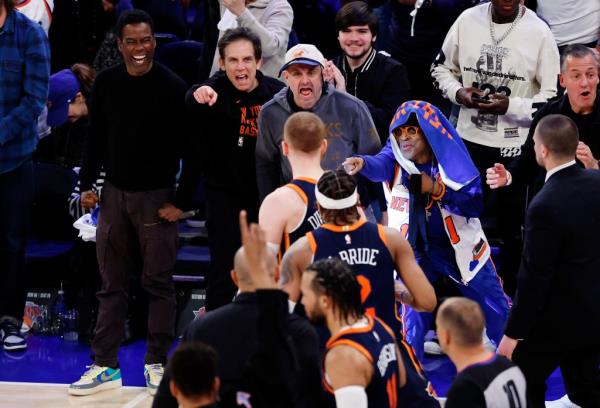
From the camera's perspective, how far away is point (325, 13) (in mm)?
9289

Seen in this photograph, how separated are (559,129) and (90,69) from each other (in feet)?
14.4

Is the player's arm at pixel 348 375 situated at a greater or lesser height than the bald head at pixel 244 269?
lesser

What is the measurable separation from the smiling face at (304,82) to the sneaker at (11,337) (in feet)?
9.13

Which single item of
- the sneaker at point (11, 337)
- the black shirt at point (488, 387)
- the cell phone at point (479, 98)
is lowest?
the sneaker at point (11, 337)

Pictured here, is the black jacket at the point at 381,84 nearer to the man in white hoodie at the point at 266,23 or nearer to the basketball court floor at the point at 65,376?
the man in white hoodie at the point at 266,23

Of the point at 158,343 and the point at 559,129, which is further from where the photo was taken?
the point at 158,343

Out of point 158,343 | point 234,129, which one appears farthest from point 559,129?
point 158,343

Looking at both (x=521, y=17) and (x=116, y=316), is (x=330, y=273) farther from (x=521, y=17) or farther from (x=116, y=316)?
(x=521, y=17)

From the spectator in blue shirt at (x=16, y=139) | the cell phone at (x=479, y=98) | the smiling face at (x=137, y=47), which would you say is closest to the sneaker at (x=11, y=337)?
the spectator in blue shirt at (x=16, y=139)

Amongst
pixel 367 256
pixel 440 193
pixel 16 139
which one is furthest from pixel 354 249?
pixel 16 139

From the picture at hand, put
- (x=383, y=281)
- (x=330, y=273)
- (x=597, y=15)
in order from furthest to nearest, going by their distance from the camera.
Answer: (x=597, y=15)
(x=383, y=281)
(x=330, y=273)

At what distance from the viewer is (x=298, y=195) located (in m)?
5.65

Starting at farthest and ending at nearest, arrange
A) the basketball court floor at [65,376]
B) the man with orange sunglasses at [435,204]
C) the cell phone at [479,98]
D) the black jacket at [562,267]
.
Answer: the cell phone at [479,98], the basketball court floor at [65,376], the man with orange sunglasses at [435,204], the black jacket at [562,267]

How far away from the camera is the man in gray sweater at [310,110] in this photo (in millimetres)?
6793
